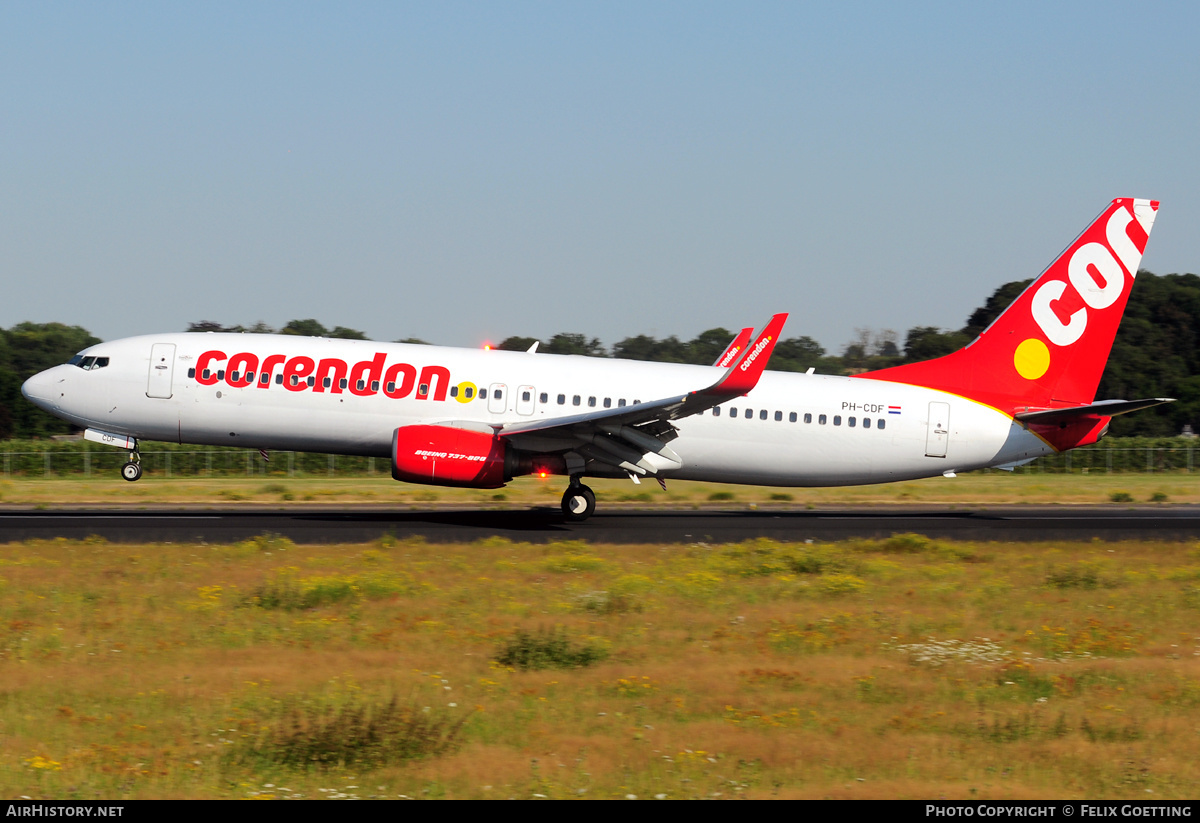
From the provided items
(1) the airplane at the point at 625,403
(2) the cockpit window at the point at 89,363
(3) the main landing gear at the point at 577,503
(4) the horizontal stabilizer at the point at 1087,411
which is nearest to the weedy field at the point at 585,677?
(1) the airplane at the point at 625,403

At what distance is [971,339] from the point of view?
90.1 metres

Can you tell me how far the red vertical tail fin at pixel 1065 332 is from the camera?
2709 centimetres

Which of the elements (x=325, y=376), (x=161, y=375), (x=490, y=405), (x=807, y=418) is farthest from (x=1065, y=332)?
(x=161, y=375)

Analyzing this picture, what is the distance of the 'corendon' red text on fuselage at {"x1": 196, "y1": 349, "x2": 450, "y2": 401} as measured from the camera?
2423cm

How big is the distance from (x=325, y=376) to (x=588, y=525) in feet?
23.6

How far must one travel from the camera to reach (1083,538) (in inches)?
939

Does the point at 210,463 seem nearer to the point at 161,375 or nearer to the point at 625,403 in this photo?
the point at 161,375

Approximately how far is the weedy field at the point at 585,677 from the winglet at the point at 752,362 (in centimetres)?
478

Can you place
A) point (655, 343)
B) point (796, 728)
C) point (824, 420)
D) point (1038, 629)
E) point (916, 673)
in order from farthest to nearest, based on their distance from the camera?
point (655, 343)
point (824, 420)
point (1038, 629)
point (916, 673)
point (796, 728)

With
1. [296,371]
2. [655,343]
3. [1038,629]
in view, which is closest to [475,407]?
[296,371]

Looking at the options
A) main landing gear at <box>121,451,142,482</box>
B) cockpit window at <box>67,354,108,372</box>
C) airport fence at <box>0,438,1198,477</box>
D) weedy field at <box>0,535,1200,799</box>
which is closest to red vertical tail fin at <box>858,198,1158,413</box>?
weedy field at <box>0,535,1200,799</box>
